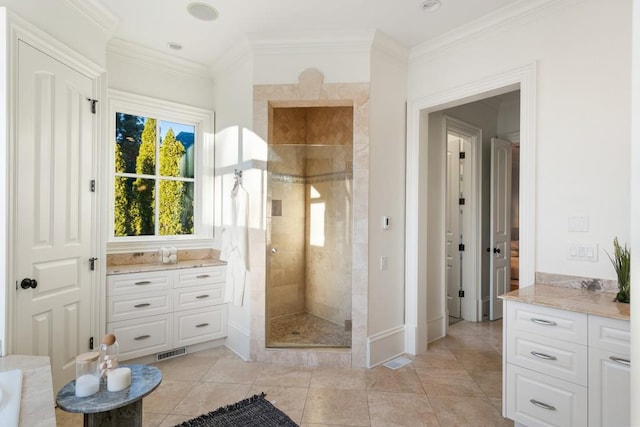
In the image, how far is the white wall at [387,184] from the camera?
3.14 m

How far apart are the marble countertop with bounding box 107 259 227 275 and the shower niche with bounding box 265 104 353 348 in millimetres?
704

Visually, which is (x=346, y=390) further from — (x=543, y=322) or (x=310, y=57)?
(x=310, y=57)

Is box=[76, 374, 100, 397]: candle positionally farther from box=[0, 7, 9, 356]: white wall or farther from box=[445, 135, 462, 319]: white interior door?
box=[445, 135, 462, 319]: white interior door

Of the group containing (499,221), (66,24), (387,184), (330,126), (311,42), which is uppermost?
(311,42)

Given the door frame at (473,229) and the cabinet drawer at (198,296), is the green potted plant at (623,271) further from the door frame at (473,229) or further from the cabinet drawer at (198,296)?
the cabinet drawer at (198,296)

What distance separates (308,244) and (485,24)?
2543 mm

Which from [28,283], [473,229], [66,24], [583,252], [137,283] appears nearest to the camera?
[28,283]

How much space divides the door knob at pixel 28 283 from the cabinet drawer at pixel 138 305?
0.79 metres

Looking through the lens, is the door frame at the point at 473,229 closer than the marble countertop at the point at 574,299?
No

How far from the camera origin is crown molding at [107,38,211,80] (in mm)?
3260

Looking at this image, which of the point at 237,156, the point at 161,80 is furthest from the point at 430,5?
the point at 161,80

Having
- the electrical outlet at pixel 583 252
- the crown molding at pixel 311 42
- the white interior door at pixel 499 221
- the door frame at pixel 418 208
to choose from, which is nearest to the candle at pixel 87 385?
the door frame at pixel 418 208

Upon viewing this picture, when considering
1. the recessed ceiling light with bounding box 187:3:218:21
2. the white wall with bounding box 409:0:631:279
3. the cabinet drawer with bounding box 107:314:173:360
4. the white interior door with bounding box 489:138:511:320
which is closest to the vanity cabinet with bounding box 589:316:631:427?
the white wall with bounding box 409:0:631:279

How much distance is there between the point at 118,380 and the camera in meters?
1.58
